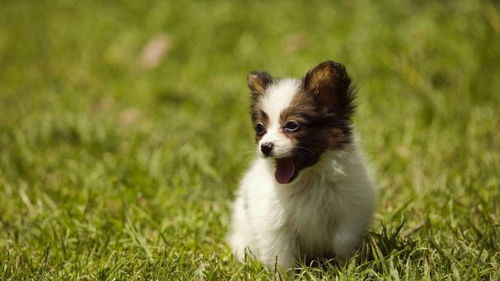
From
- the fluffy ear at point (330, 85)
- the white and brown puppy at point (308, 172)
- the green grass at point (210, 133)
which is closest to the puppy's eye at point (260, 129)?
the white and brown puppy at point (308, 172)

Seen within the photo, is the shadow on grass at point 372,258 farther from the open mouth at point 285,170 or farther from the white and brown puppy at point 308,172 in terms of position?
the open mouth at point 285,170

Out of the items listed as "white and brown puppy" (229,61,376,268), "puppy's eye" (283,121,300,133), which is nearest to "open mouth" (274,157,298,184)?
"white and brown puppy" (229,61,376,268)

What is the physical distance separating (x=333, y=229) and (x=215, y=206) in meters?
1.56

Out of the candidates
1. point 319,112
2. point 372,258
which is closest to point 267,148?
point 319,112

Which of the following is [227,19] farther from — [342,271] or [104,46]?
[342,271]

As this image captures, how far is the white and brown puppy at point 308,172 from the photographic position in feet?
12.5

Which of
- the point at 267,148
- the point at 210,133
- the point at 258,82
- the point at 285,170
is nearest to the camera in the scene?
the point at 267,148

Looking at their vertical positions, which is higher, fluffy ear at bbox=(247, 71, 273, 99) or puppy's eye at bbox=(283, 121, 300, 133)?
fluffy ear at bbox=(247, 71, 273, 99)

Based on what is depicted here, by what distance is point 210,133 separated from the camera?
7.00 m

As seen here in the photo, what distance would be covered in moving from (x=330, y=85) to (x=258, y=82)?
1.66 ft

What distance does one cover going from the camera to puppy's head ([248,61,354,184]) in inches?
148

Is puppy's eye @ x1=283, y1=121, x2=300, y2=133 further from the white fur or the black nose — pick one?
the black nose

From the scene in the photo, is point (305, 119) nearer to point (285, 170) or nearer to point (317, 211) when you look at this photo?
point (285, 170)

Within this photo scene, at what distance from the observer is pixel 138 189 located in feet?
18.2
